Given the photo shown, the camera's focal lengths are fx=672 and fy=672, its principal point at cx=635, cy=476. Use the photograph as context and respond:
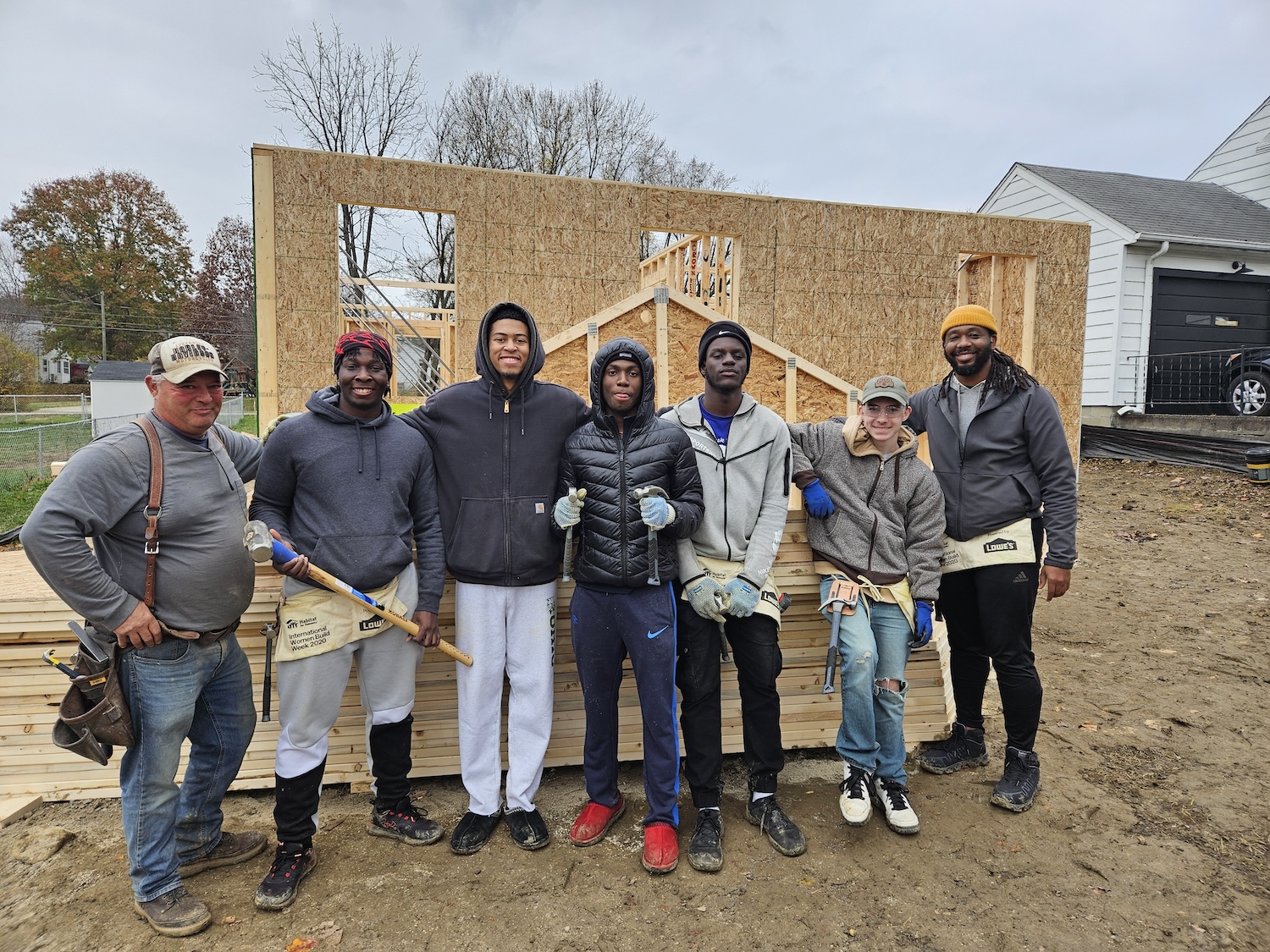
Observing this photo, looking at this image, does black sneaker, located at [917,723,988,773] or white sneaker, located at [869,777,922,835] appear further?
black sneaker, located at [917,723,988,773]

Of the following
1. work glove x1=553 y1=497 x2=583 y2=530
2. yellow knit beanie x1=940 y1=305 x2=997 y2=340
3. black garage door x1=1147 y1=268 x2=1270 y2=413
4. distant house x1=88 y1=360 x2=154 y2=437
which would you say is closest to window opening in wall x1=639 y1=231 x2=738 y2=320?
yellow knit beanie x1=940 y1=305 x2=997 y2=340

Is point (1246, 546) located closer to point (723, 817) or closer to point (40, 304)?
point (723, 817)

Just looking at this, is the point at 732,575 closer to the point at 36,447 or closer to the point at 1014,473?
the point at 1014,473

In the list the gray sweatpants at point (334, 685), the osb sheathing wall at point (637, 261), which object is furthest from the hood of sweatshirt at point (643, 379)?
the osb sheathing wall at point (637, 261)

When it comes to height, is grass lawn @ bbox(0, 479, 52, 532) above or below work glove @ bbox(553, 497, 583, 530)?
below

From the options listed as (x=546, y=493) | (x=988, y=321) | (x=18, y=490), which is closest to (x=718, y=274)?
(x=988, y=321)

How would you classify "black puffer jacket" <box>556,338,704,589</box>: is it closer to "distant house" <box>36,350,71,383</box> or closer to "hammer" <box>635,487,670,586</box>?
"hammer" <box>635,487,670,586</box>

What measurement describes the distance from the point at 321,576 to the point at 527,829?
5.06 feet

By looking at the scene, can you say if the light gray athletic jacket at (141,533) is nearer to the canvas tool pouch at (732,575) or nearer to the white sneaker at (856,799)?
the canvas tool pouch at (732,575)

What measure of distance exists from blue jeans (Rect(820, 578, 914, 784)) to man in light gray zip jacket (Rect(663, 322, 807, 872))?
365 millimetres

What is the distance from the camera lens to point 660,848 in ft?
9.93

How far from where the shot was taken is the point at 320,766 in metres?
2.90

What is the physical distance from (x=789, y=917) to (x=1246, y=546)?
877cm

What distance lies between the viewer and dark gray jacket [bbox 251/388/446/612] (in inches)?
111
